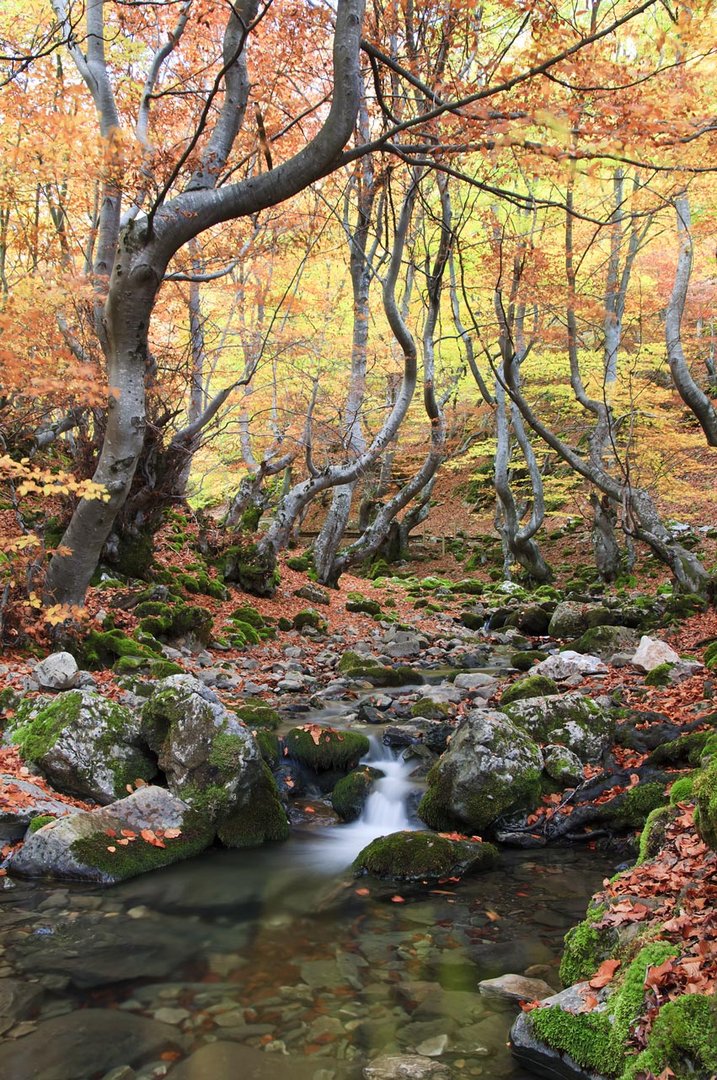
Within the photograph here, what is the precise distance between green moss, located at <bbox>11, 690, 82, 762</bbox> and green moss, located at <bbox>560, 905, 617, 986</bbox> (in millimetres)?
4024

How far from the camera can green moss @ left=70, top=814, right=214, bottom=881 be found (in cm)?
464

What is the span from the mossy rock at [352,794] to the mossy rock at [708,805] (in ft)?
12.2

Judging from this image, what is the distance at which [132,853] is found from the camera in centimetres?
481

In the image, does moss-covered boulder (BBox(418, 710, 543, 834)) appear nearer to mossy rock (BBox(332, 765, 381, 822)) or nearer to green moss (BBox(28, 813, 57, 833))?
mossy rock (BBox(332, 765, 381, 822))

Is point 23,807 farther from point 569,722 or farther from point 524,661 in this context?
point 524,661

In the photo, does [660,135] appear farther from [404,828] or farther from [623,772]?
[404,828]

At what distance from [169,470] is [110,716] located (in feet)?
21.5

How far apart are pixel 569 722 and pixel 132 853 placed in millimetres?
3795

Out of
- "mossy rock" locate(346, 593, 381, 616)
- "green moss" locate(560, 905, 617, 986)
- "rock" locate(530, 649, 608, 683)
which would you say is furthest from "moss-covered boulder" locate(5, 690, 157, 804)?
"mossy rock" locate(346, 593, 381, 616)

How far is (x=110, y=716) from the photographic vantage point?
5.80 metres

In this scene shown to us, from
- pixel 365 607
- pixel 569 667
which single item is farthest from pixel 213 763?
pixel 365 607

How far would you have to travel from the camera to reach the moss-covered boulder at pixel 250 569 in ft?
43.4

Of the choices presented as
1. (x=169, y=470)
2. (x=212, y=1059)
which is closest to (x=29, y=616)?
(x=169, y=470)

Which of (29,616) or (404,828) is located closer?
(404,828)
